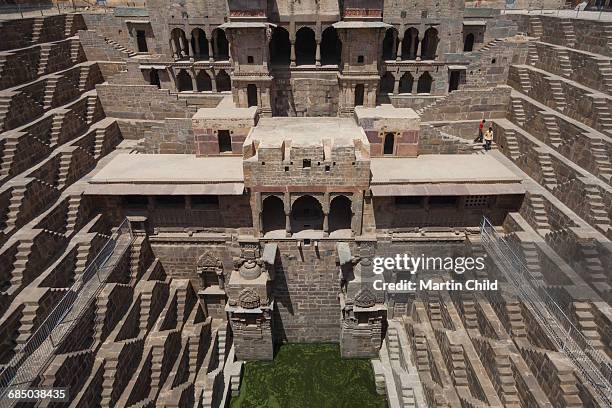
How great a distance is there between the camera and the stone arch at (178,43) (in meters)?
30.3

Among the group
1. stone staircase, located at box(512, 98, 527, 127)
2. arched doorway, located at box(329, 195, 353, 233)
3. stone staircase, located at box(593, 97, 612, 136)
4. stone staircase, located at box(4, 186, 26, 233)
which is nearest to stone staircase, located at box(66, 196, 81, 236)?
stone staircase, located at box(4, 186, 26, 233)

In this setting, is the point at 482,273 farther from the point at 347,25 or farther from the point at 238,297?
the point at 347,25

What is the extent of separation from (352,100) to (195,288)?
15.0 metres

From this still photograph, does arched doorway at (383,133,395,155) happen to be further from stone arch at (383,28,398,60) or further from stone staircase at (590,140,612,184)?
stone staircase at (590,140,612,184)

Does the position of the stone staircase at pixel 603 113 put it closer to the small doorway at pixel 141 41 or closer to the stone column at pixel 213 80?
the stone column at pixel 213 80

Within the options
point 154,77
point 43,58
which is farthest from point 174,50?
point 43,58

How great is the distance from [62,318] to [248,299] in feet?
25.6

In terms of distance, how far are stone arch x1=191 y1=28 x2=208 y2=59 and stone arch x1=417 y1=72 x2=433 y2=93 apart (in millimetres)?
16447

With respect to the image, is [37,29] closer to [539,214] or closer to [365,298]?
[365,298]

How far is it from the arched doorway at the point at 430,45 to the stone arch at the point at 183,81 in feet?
58.7

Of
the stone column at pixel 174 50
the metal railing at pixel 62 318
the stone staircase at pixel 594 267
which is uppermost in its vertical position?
the stone column at pixel 174 50

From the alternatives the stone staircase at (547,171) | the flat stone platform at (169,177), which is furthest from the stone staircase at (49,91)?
the stone staircase at (547,171)

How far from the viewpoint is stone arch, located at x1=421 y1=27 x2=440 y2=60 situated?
28.8m

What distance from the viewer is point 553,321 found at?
15227 millimetres
